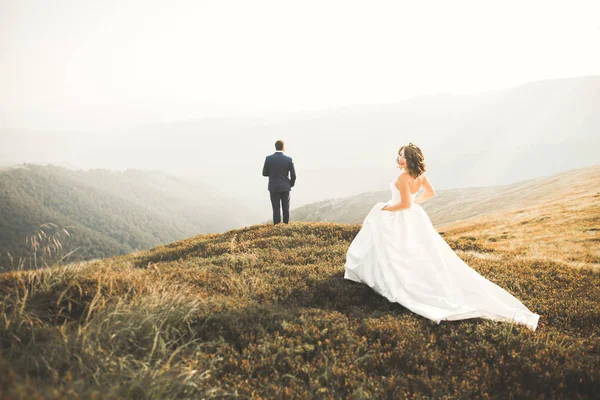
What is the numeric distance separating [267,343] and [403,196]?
4.48 metres

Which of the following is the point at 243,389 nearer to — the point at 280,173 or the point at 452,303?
the point at 452,303

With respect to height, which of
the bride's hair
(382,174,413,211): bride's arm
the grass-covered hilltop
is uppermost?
the bride's hair

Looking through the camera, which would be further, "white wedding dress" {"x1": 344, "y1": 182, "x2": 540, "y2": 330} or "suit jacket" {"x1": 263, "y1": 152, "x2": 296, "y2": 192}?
"suit jacket" {"x1": 263, "y1": 152, "x2": 296, "y2": 192}

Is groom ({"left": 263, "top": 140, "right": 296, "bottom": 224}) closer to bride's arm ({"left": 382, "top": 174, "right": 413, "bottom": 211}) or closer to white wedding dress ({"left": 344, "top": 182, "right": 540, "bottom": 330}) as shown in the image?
white wedding dress ({"left": 344, "top": 182, "right": 540, "bottom": 330})

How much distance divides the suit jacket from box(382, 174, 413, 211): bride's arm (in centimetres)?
845

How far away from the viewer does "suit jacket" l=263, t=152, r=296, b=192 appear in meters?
16.2

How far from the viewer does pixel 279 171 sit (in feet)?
53.5

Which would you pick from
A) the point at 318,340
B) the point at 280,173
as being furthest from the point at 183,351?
the point at 280,173

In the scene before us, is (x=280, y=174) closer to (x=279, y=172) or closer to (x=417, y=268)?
(x=279, y=172)

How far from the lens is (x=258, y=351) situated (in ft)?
17.6

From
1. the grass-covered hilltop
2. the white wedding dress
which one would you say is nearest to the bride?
the white wedding dress

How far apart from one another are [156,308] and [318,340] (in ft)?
8.88

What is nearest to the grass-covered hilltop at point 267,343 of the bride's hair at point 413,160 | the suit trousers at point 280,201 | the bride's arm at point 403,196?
the bride's arm at point 403,196

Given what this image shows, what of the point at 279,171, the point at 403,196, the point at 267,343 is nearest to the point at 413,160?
the point at 403,196
